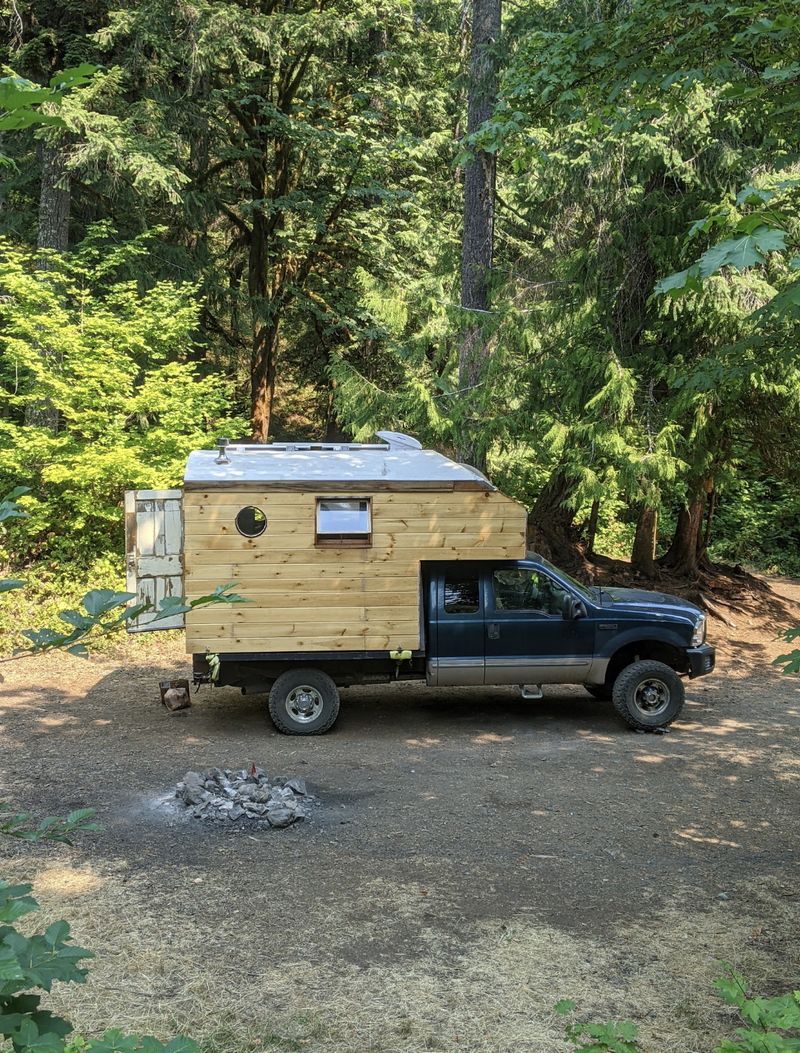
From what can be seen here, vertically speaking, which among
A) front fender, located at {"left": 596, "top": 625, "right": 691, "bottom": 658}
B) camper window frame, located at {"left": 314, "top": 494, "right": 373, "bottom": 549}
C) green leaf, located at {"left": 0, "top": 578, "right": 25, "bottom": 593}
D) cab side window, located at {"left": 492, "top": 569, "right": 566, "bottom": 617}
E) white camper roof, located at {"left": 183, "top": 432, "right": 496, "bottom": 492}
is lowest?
front fender, located at {"left": 596, "top": 625, "right": 691, "bottom": 658}

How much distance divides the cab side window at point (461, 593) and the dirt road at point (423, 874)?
4.18ft

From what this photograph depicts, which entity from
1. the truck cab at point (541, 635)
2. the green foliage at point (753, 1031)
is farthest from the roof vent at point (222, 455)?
the green foliage at point (753, 1031)

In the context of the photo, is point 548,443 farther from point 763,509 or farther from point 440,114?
point 763,509

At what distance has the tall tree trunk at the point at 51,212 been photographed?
13500mm

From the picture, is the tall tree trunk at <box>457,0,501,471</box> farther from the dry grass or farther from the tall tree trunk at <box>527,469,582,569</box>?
the dry grass

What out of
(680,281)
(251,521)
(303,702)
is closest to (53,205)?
(251,521)

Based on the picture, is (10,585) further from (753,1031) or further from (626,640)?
(626,640)

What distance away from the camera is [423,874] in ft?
19.4

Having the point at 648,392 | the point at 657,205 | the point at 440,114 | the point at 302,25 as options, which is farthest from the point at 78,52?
the point at 648,392

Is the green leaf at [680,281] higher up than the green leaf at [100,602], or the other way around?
the green leaf at [680,281]

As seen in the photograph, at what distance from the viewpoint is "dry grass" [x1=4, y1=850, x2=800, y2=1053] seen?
4184 mm

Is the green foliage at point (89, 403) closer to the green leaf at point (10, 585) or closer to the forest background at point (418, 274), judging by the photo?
the forest background at point (418, 274)

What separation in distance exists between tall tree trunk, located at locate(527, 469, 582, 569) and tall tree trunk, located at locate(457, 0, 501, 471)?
327 centimetres

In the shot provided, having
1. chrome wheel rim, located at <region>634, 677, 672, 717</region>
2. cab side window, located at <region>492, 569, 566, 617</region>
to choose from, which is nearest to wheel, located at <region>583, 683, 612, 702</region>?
chrome wheel rim, located at <region>634, 677, 672, 717</region>
